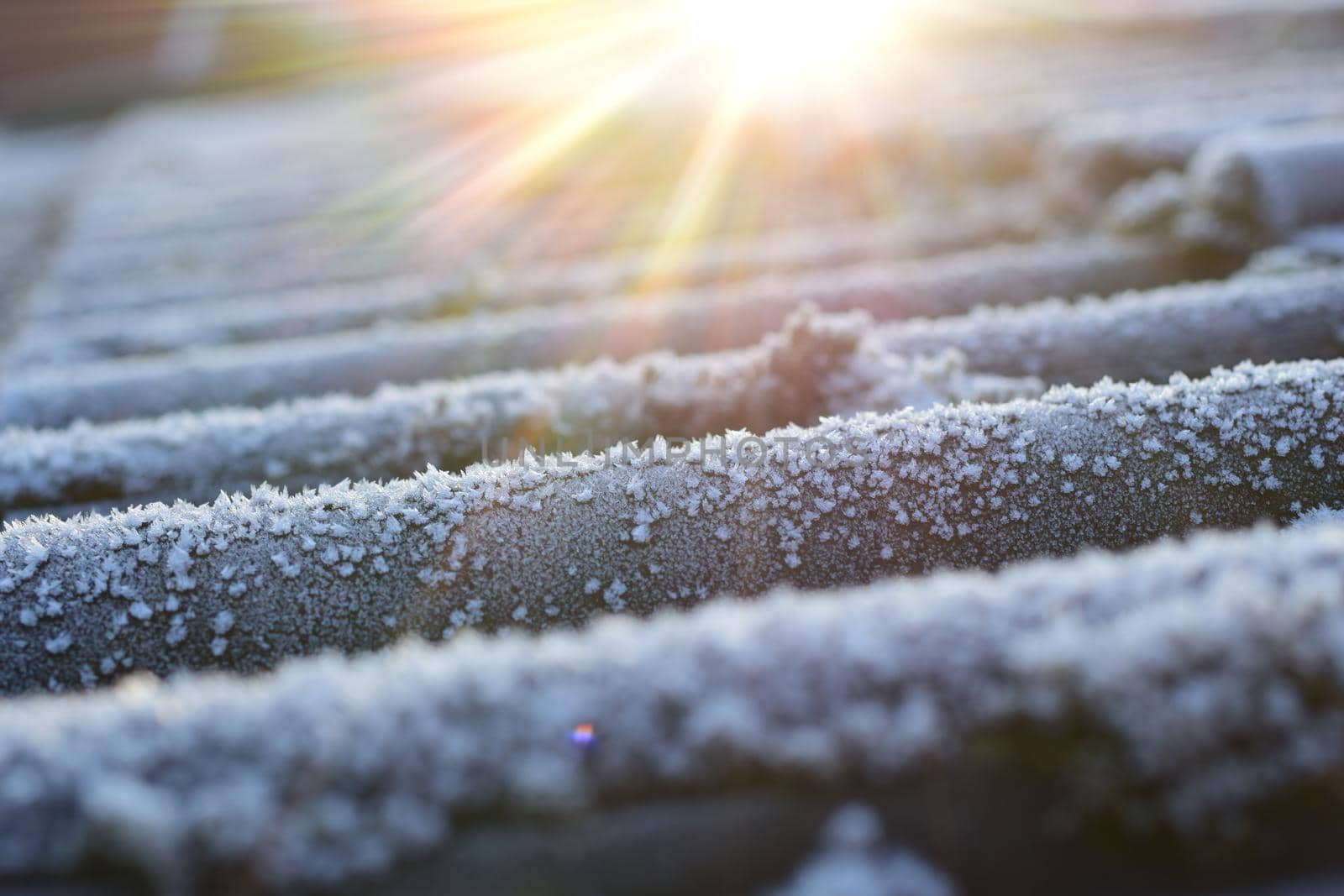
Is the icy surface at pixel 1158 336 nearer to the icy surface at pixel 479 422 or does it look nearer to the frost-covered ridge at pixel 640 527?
the icy surface at pixel 479 422

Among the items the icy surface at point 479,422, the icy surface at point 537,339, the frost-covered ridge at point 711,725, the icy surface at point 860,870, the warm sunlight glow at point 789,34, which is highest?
the warm sunlight glow at point 789,34

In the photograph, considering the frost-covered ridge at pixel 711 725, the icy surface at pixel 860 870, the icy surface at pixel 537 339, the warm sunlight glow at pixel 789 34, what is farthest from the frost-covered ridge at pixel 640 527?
the warm sunlight glow at pixel 789 34

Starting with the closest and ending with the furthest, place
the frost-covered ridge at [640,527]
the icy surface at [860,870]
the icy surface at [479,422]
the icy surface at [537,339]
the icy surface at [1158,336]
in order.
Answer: the icy surface at [860,870] → the frost-covered ridge at [640,527] → the icy surface at [479,422] → the icy surface at [1158,336] → the icy surface at [537,339]

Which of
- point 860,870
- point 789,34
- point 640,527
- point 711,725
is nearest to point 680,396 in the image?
point 640,527

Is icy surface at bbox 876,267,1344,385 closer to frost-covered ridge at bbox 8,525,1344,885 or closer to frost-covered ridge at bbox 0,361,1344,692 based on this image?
frost-covered ridge at bbox 0,361,1344,692

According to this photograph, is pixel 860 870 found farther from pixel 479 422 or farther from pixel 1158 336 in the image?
pixel 1158 336

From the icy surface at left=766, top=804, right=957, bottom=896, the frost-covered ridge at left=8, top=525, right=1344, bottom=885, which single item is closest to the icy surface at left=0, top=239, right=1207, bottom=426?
the frost-covered ridge at left=8, top=525, right=1344, bottom=885

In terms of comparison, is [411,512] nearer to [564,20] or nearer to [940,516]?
[940,516]
